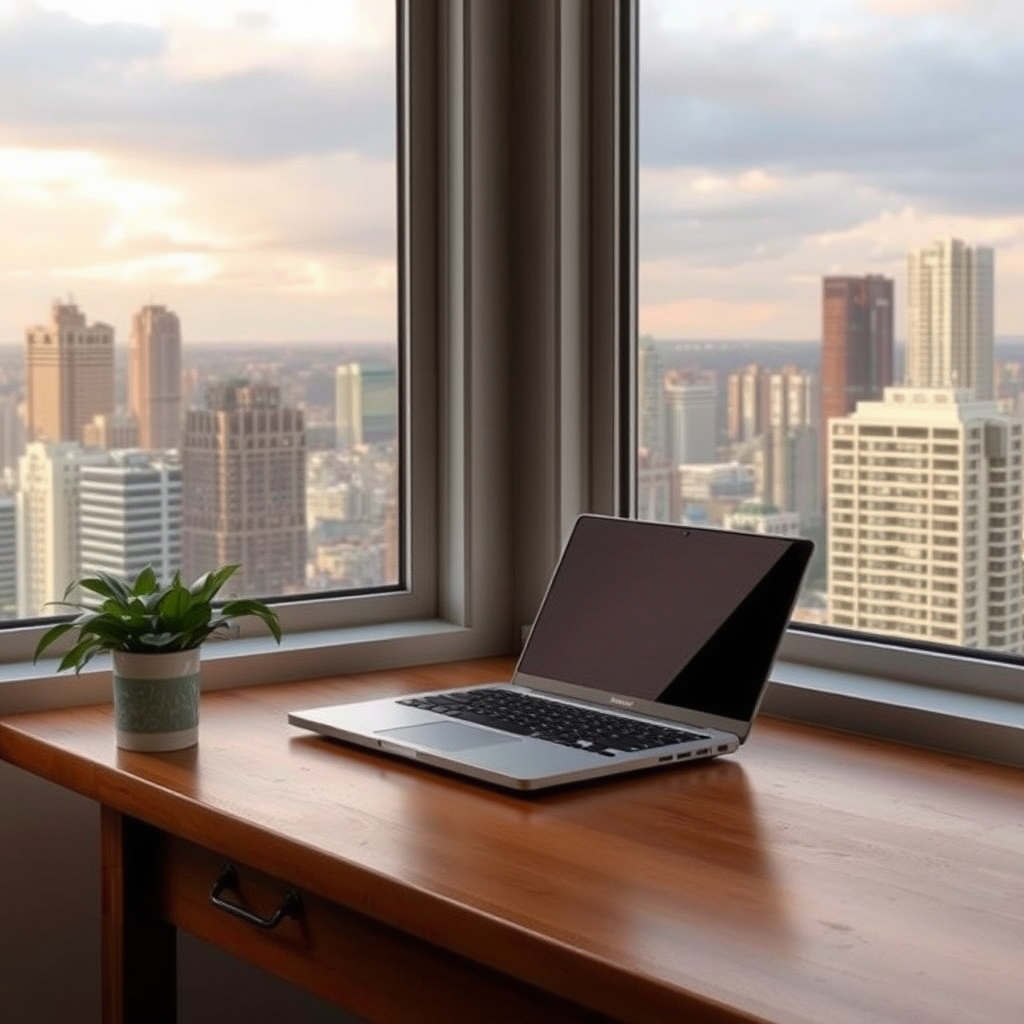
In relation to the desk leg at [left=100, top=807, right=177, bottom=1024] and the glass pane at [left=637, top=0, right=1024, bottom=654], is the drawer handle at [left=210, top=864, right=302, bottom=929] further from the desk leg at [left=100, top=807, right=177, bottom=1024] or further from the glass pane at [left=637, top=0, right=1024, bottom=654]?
the glass pane at [left=637, top=0, right=1024, bottom=654]

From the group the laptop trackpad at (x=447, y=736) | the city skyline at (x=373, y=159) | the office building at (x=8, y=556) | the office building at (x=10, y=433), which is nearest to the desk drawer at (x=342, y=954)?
the laptop trackpad at (x=447, y=736)

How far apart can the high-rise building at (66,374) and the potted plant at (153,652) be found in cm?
35

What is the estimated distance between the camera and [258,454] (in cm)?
220

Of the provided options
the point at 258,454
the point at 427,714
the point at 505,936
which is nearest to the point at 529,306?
the point at 258,454

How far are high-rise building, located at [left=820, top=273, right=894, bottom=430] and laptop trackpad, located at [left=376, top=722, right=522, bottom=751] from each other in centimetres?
60

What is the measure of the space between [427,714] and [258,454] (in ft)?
1.85

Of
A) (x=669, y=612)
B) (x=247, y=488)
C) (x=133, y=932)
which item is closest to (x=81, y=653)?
(x=133, y=932)

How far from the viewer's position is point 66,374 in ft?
6.67

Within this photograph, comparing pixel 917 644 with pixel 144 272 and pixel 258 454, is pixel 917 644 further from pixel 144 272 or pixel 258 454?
pixel 144 272

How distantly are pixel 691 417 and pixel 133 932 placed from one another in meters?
0.96

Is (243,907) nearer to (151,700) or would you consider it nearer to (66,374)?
(151,700)

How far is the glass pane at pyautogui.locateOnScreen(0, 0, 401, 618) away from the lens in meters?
2.01

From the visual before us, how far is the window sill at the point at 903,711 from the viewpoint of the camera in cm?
169

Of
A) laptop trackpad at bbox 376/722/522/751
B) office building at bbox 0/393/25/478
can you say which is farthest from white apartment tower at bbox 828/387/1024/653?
office building at bbox 0/393/25/478
